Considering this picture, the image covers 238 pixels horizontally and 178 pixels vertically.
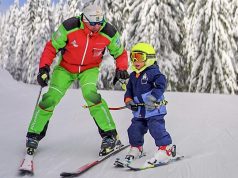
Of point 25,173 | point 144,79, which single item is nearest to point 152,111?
point 144,79

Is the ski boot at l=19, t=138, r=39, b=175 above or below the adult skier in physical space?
below

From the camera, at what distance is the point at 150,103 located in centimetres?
561

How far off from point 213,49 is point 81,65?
2101cm

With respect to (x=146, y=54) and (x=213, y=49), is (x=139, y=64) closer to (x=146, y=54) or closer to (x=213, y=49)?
(x=146, y=54)

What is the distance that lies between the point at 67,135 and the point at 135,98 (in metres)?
2.53

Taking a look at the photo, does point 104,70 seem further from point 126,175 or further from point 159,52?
point 126,175

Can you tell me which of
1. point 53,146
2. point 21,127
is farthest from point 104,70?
point 53,146

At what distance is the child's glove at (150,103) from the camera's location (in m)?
5.56

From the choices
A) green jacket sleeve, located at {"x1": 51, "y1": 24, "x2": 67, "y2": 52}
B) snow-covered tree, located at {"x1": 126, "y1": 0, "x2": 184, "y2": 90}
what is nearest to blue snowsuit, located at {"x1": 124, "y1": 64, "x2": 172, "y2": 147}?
green jacket sleeve, located at {"x1": 51, "y1": 24, "x2": 67, "y2": 52}

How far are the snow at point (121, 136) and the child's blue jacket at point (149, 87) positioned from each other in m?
0.69

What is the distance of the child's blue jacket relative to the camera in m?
5.62

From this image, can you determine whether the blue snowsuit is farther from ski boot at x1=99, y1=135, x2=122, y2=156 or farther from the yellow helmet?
ski boot at x1=99, y1=135, x2=122, y2=156

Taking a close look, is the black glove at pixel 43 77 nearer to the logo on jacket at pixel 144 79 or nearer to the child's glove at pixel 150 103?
the logo on jacket at pixel 144 79

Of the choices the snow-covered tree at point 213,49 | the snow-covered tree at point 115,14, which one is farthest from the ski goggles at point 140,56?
the snow-covered tree at point 115,14
